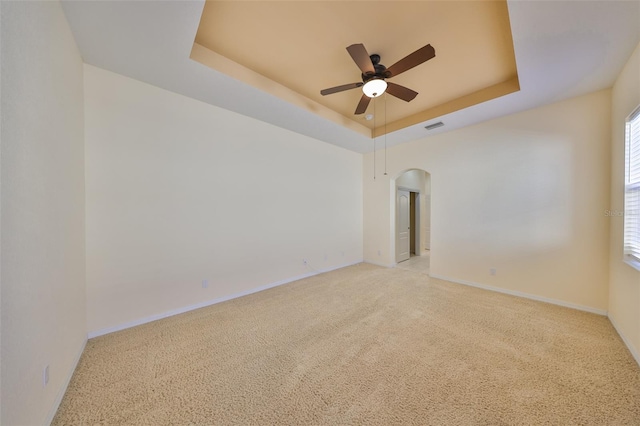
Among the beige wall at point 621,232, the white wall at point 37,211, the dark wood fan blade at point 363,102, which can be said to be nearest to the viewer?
the white wall at point 37,211

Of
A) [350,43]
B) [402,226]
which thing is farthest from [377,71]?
[402,226]

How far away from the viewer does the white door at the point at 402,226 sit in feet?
18.8

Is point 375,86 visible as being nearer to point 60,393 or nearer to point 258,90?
point 258,90

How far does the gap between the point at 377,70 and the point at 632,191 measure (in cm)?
305

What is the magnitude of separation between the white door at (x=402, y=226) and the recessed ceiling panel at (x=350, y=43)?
294 cm

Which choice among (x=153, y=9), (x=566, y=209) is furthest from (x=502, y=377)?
(x=153, y=9)

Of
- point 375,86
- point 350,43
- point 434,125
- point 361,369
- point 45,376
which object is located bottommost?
point 361,369

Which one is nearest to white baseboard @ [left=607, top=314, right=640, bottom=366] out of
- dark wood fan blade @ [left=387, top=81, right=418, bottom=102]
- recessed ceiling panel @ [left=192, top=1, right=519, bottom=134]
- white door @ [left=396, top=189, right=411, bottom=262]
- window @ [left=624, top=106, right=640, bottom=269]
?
window @ [left=624, top=106, right=640, bottom=269]

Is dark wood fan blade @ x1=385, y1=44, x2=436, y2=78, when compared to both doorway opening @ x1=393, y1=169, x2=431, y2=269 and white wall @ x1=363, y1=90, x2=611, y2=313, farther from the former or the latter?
doorway opening @ x1=393, y1=169, x2=431, y2=269

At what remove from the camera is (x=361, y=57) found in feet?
6.87

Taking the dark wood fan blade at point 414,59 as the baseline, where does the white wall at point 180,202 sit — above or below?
below

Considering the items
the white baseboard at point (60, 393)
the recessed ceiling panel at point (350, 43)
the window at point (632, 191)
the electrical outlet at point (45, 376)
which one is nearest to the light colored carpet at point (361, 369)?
the white baseboard at point (60, 393)

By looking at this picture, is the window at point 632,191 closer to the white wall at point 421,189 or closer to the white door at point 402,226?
the white door at point 402,226

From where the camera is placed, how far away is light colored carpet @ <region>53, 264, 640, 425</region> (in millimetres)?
1489
